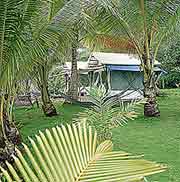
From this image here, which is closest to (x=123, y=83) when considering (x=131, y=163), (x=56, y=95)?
(x=56, y=95)

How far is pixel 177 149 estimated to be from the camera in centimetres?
686

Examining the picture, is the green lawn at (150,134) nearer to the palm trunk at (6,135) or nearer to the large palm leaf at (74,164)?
the palm trunk at (6,135)

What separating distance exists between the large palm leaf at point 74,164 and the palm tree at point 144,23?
7801 millimetres

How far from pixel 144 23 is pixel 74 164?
28.7 feet

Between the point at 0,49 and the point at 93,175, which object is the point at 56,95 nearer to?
the point at 0,49

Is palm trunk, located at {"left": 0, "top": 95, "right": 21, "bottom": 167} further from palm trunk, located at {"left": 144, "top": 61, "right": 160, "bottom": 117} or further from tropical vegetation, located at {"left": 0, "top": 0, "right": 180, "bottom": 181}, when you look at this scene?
palm trunk, located at {"left": 144, "top": 61, "right": 160, "bottom": 117}

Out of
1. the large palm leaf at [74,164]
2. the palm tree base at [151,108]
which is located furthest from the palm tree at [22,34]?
the palm tree base at [151,108]

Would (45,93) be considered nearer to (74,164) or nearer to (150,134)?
(150,134)

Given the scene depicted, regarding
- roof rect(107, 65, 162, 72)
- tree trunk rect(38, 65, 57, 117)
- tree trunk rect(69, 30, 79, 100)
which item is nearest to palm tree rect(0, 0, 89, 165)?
tree trunk rect(38, 65, 57, 117)

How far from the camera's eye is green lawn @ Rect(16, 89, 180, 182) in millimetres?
6133

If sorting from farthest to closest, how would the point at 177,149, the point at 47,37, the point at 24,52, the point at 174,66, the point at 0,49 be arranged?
1. the point at 174,66
2. the point at 177,149
3. the point at 47,37
4. the point at 24,52
5. the point at 0,49

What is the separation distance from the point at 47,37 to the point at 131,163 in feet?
15.3

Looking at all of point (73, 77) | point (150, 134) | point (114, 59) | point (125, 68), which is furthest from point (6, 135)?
point (114, 59)

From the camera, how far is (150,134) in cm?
841
